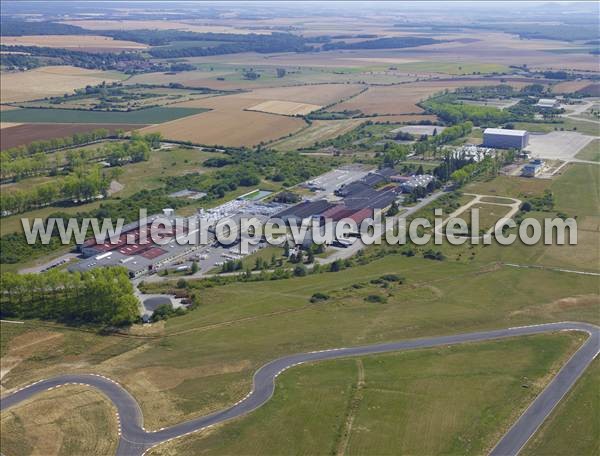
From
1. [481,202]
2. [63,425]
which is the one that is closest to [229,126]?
[481,202]

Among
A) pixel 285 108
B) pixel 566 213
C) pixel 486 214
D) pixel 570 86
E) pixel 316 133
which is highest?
pixel 570 86

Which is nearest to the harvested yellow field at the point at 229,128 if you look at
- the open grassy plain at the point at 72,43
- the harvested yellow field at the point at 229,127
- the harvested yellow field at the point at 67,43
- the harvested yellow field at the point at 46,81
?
the harvested yellow field at the point at 229,127

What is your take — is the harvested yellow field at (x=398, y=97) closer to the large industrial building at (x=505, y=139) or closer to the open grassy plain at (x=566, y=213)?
the large industrial building at (x=505, y=139)

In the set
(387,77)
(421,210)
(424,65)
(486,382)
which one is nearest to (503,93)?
(387,77)

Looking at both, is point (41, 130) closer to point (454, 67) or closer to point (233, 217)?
point (233, 217)

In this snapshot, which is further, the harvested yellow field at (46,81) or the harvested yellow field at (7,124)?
the harvested yellow field at (46,81)

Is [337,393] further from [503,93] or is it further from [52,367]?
[503,93]

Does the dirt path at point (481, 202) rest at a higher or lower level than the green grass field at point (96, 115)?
lower
